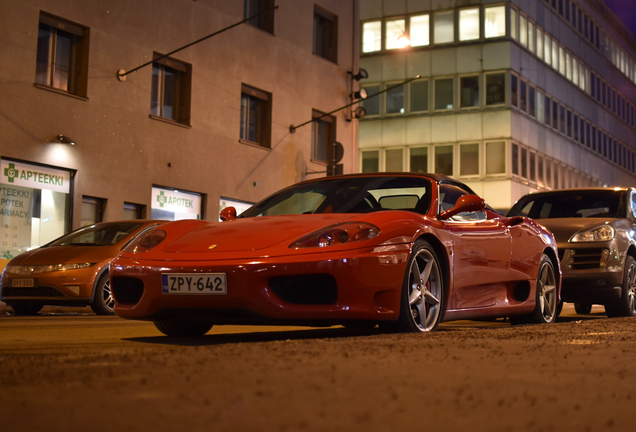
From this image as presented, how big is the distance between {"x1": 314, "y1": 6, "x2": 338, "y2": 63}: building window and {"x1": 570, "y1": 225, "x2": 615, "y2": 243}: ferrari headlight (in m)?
17.8

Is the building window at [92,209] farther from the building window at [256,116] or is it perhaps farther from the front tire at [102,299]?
the front tire at [102,299]

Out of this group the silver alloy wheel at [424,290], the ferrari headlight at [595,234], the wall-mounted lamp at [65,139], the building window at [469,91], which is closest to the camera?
the silver alloy wheel at [424,290]

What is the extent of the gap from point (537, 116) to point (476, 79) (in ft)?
14.5

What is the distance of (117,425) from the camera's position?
2426 millimetres

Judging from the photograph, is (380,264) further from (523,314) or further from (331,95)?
(331,95)

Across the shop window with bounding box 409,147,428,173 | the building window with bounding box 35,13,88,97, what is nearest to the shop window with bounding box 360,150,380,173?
the shop window with bounding box 409,147,428,173

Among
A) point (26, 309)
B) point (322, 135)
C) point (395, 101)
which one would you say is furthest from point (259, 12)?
point (395, 101)

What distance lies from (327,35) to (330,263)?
22.9 meters

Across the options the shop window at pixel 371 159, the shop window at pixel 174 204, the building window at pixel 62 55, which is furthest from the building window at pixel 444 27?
the building window at pixel 62 55

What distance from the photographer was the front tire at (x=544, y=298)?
27.4 feet

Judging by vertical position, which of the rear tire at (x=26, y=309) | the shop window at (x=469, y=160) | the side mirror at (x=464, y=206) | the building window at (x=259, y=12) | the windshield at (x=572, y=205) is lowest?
the rear tire at (x=26, y=309)

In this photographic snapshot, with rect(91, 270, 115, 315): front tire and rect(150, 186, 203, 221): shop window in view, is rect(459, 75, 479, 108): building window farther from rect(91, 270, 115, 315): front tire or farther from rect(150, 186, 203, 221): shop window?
rect(91, 270, 115, 315): front tire

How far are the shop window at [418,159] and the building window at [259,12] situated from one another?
17.8 meters

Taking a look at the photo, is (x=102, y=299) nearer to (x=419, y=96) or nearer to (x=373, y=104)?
(x=419, y=96)
